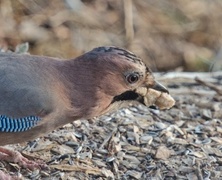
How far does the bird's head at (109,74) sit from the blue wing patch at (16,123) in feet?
1.13

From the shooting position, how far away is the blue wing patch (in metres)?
3.90

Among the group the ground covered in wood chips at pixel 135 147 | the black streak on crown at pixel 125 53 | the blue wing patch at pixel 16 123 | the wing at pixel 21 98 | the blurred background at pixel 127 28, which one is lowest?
the blurred background at pixel 127 28

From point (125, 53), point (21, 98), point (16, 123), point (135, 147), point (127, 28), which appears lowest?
point (127, 28)

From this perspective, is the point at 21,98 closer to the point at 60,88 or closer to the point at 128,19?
the point at 60,88

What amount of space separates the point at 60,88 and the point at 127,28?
4.50m

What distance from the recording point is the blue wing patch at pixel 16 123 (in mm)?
3899

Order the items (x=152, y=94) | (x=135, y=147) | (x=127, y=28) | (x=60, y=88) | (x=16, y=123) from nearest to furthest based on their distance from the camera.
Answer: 1. (x=16, y=123)
2. (x=60, y=88)
3. (x=152, y=94)
4. (x=135, y=147)
5. (x=127, y=28)

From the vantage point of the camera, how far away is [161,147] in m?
4.70

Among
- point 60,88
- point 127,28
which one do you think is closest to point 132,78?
point 60,88

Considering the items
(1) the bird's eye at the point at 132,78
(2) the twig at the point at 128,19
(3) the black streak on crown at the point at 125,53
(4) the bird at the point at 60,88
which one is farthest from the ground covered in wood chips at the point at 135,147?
(2) the twig at the point at 128,19

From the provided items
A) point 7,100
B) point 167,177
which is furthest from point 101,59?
point 167,177

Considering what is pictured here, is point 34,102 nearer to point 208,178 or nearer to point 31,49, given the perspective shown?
point 208,178

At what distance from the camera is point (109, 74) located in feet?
13.3

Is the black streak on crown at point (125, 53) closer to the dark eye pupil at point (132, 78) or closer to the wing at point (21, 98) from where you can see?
the dark eye pupil at point (132, 78)
